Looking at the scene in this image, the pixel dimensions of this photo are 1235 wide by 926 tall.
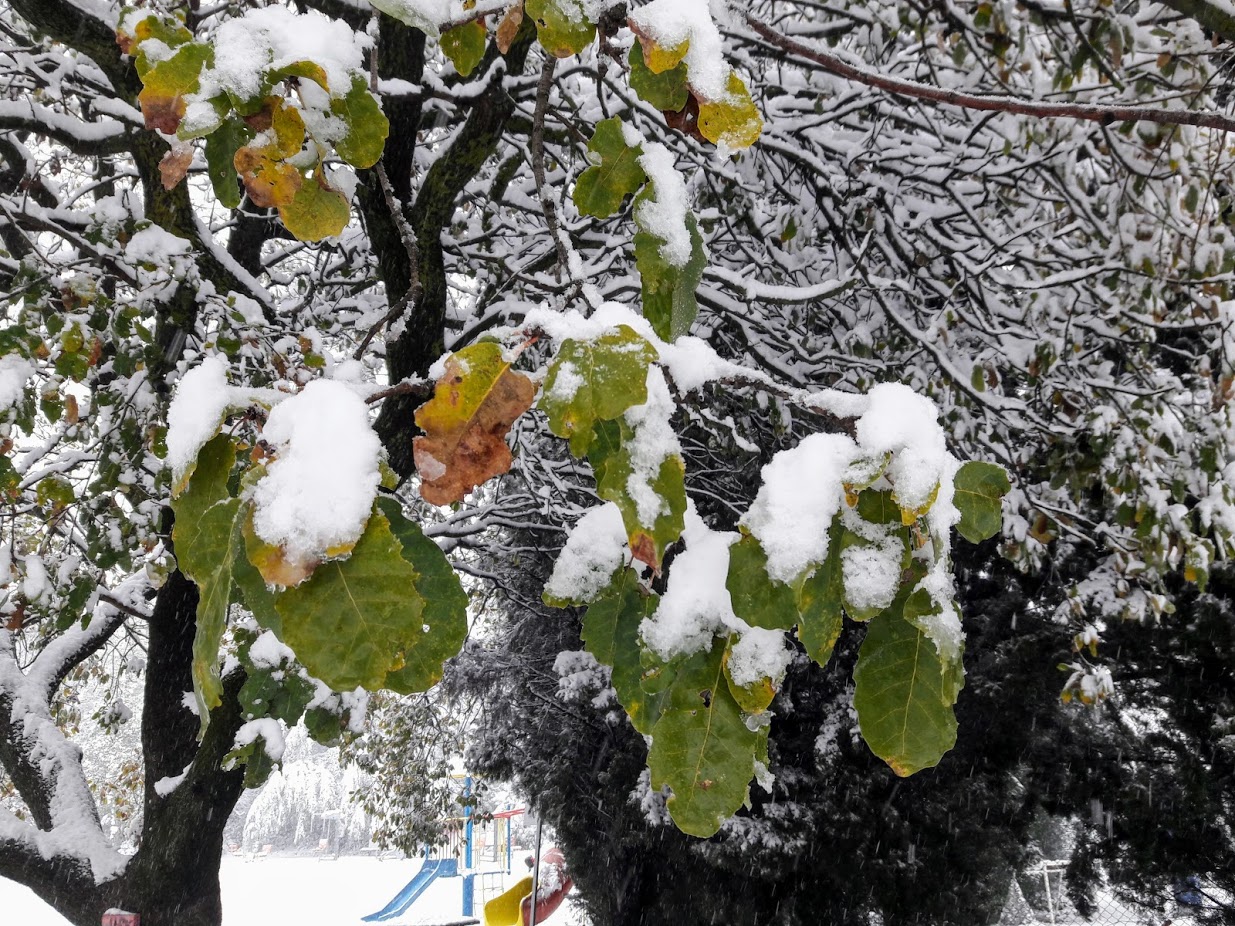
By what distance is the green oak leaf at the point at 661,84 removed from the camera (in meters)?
0.88

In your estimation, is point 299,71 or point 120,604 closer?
point 299,71

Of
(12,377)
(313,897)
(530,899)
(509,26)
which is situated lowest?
(313,897)

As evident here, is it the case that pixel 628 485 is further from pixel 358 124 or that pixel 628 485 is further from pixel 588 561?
pixel 358 124

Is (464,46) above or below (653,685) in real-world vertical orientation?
above

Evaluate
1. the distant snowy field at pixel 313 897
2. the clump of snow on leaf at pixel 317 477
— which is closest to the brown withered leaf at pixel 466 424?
the clump of snow on leaf at pixel 317 477

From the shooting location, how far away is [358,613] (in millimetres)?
634

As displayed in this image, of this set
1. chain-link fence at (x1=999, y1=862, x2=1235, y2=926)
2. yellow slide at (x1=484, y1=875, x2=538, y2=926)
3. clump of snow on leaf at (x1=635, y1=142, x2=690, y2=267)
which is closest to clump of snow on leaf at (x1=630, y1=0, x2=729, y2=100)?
clump of snow on leaf at (x1=635, y1=142, x2=690, y2=267)

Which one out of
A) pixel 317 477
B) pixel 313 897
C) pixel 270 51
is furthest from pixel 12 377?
pixel 313 897

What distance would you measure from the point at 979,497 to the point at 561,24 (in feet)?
2.06

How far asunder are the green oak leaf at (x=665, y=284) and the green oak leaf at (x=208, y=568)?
18.3 inches

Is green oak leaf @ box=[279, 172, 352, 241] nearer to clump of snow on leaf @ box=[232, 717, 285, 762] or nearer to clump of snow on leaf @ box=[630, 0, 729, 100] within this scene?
clump of snow on leaf @ box=[630, 0, 729, 100]

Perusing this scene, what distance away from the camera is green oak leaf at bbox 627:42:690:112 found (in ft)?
2.89

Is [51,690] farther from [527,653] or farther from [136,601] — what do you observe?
[527,653]

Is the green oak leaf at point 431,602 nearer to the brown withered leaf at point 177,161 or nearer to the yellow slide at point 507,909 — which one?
the brown withered leaf at point 177,161
